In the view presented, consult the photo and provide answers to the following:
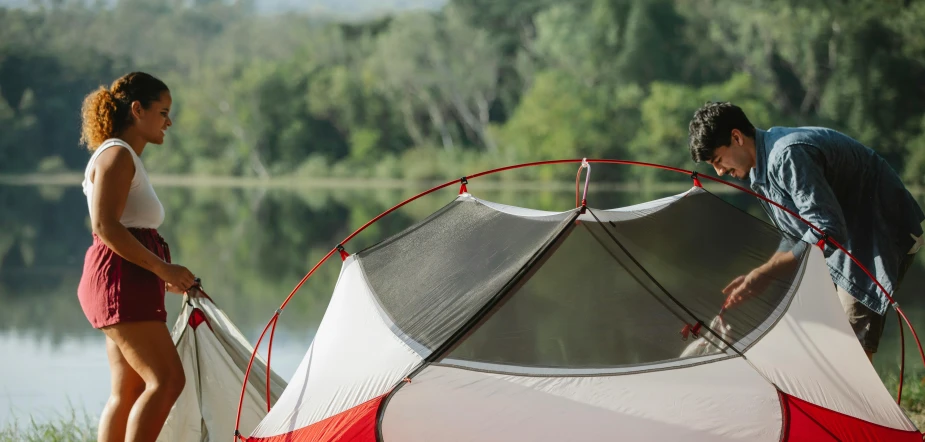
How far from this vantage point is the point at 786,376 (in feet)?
8.28

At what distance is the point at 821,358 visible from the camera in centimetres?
254

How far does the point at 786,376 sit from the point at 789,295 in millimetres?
223

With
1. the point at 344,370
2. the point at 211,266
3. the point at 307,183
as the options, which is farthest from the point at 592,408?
the point at 307,183

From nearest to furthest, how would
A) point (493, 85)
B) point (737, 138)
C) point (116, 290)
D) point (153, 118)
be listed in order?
1. point (116, 290)
2. point (153, 118)
3. point (737, 138)
4. point (493, 85)

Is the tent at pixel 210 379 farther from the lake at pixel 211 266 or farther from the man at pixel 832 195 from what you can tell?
the lake at pixel 211 266

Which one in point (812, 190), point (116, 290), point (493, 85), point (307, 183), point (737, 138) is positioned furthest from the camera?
point (493, 85)

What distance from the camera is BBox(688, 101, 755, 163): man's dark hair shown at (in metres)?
2.58

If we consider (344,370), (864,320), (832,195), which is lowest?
(864,320)

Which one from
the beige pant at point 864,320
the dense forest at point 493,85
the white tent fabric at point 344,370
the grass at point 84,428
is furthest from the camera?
the dense forest at point 493,85

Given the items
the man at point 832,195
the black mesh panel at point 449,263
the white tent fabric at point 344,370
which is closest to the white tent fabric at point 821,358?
the man at point 832,195

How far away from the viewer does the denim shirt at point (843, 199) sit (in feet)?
8.21

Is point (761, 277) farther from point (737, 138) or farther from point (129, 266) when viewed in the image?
point (129, 266)

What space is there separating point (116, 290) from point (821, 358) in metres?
1.74

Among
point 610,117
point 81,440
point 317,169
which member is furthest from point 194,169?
point 81,440
